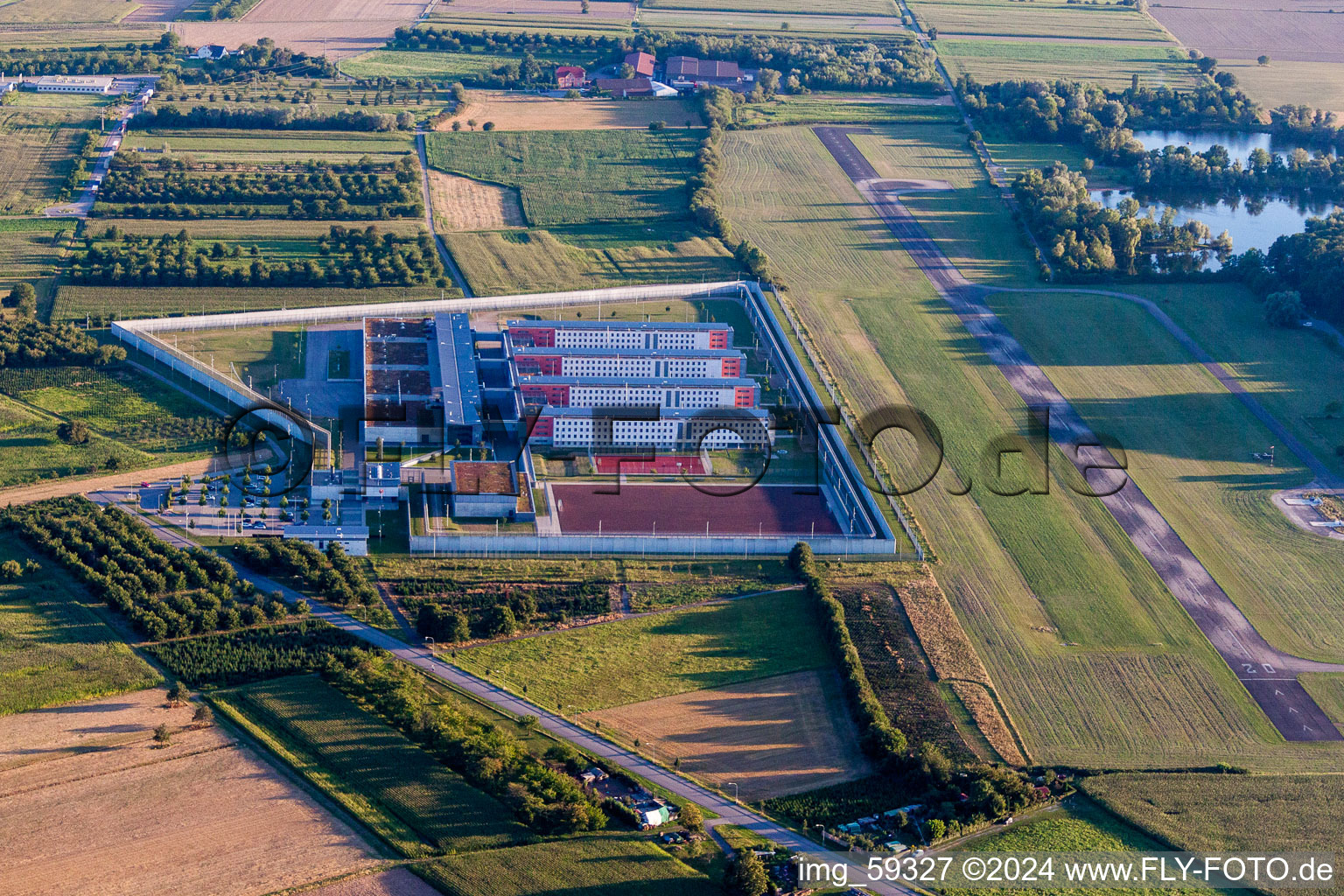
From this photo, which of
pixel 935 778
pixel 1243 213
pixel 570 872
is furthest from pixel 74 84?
pixel 935 778

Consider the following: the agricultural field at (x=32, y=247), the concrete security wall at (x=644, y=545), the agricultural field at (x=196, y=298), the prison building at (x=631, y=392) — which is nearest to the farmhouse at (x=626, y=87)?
the agricultural field at (x=196, y=298)

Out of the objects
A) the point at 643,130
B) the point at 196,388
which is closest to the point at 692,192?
the point at 643,130

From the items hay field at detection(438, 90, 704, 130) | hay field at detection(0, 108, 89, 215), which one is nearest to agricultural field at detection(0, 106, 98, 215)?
hay field at detection(0, 108, 89, 215)

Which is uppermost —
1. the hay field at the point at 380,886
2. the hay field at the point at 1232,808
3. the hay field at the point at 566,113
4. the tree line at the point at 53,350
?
the hay field at the point at 566,113

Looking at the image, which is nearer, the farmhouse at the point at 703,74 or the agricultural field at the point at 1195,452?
the agricultural field at the point at 1195,452

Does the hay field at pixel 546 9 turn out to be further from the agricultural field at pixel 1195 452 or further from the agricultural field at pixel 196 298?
the agricultural field at pixel 1195 452

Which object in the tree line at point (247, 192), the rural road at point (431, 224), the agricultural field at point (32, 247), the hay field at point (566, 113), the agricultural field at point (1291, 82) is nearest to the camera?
the agricultural field at point (32, 247)

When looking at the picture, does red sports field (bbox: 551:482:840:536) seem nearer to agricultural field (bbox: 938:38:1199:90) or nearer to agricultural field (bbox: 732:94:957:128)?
agricultural field (bbox: 732:94:957:128)
